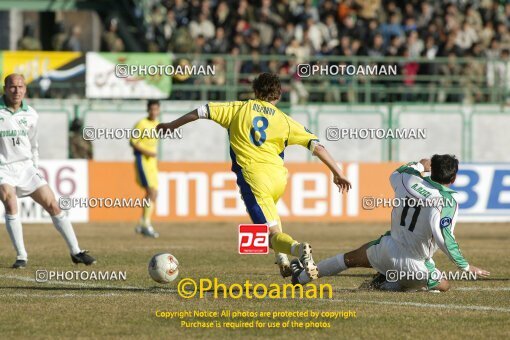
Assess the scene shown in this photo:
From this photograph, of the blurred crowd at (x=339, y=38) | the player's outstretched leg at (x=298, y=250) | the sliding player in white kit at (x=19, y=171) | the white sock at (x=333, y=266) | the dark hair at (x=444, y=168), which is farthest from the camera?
the blurred crowd at (x=339, y=38)

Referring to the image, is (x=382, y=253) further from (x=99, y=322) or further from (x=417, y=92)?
(x=417, y=92)

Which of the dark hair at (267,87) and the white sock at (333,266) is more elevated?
the dark hair at (267,87)

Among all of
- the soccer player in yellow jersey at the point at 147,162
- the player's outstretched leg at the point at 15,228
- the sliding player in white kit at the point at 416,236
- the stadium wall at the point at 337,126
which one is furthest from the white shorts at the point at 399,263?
the stadium wall at the point at 337,126

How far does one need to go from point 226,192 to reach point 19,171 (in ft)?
36.5

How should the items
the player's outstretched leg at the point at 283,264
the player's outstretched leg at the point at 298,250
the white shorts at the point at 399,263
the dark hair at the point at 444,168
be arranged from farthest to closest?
the player's outstretched leg at the point at 283,264 → the white shorts at the point at 399,263 → the dark hair at the point at 444,168 → the player's outstretched leg at the point at 298,250

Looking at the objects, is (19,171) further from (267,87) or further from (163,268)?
(267,87)

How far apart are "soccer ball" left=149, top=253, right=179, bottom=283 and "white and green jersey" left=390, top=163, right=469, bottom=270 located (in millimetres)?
2372

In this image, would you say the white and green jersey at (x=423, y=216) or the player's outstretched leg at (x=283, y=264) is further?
the player's outstretched leg at (x=283, y=264)

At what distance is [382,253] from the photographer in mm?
11398

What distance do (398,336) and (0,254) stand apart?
9282 mm

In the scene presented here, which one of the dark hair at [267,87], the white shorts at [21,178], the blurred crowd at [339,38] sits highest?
the blurred crowd at [339,38]

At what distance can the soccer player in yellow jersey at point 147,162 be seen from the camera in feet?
69.2

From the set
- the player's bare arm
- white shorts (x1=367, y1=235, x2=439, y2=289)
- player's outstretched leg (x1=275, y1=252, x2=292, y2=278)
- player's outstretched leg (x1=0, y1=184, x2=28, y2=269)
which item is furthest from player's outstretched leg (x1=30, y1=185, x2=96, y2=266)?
white shorts (x1=367, y1=235, x2=439, y2=289)

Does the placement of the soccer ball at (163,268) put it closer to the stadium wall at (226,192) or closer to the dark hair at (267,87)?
the dark hair at (267,87)
